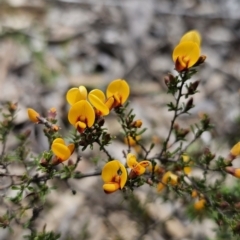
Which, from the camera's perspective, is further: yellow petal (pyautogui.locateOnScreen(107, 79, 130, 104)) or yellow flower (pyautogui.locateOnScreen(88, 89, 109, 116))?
yellow petal (pyautogui.locateOnScreen(107, 79, 130, 104))

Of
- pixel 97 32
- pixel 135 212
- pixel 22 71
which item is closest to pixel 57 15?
pixel 97 32

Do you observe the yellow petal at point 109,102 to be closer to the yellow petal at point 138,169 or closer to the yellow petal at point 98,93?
the yellow petal at point 98,93

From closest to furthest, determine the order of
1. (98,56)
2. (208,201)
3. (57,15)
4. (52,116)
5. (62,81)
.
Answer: (52,116) < (208,201) < (62,81) < (98,56) < (57,15)

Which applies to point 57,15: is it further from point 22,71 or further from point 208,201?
point 208,201

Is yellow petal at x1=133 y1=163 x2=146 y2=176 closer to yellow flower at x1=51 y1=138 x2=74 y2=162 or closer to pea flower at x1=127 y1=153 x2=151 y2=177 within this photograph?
pea flower at x1=127 y1=153 x2=151 y2=177

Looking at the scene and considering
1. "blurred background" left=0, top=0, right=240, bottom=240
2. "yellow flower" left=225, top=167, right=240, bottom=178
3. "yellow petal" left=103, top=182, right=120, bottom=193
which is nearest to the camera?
"yellow petal" left=103, top=182, right=120, bottom=193

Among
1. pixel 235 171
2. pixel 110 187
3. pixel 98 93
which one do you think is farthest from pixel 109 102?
pixel 235 171

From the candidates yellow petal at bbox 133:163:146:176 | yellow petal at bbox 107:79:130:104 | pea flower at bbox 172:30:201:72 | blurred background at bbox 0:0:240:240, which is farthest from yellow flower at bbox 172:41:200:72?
blurred background at bbox 0:0:240:240
